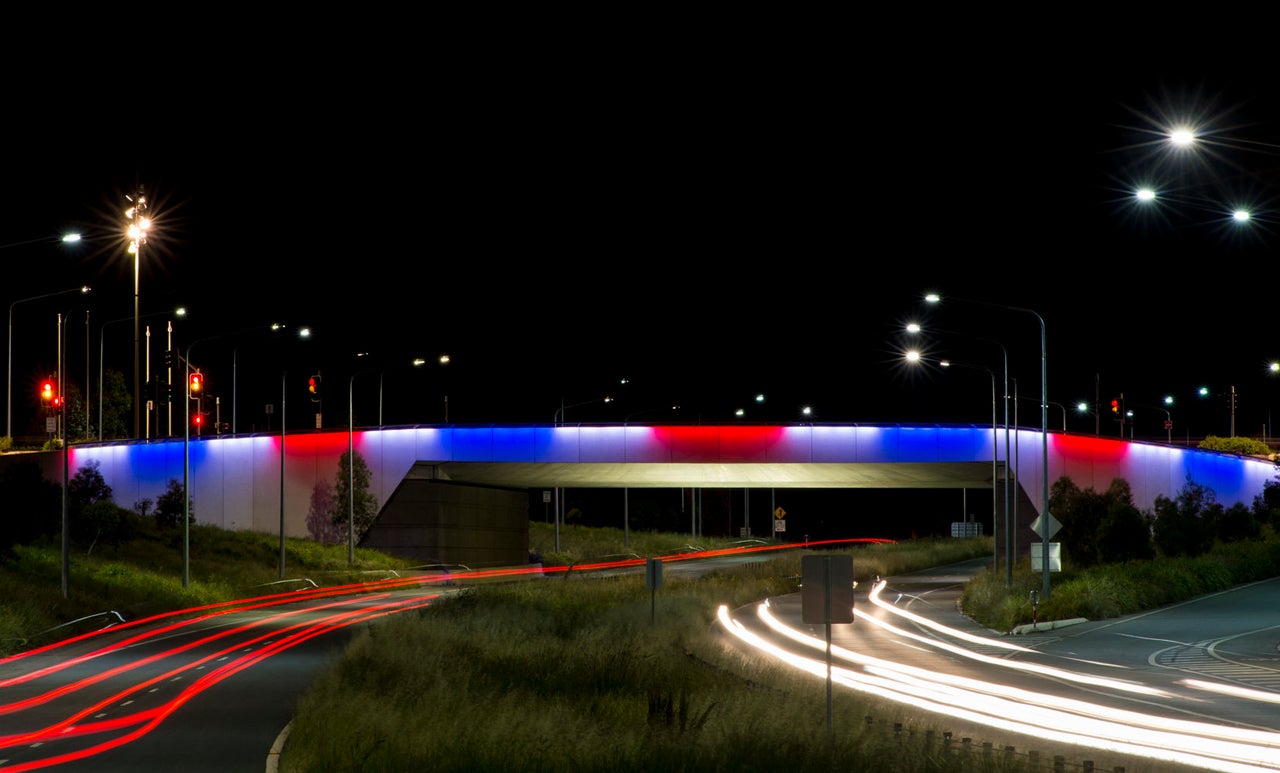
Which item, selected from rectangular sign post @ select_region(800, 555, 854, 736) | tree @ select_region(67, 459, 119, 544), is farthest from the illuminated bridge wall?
rectangular sign post @ select_region(800, 555, 854, 736)

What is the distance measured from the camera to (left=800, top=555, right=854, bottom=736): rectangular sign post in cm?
1905

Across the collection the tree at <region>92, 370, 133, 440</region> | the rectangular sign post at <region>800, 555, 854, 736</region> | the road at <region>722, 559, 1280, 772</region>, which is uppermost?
the tree at <region>92, 370, 133, 440</region>

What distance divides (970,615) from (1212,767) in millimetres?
32490

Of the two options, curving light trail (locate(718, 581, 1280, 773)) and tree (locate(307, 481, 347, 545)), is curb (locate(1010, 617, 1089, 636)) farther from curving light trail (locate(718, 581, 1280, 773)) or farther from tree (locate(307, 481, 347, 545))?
tree (locate(307, 481, 347, 545))

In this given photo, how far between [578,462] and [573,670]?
46365mm

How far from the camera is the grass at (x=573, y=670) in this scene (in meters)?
15.4

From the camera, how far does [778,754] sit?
15.2 meters

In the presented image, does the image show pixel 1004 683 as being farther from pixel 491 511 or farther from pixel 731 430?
pixel 491 511

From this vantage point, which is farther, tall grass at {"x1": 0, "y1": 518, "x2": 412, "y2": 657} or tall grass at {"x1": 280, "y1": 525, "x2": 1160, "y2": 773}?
tall grass at {"x1": 0, "y1": 518, "x2": 412, "y2": 657}

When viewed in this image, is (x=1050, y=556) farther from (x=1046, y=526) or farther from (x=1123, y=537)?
(x=1123, y=537)

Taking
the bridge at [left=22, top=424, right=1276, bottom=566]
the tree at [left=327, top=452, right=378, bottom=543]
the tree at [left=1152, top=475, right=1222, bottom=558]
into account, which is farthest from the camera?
the tree at [left=327, top=452, right=378, bottom=543]

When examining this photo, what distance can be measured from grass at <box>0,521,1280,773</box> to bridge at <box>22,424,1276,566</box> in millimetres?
8966

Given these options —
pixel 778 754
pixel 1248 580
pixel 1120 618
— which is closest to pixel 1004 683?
pixel 778 754

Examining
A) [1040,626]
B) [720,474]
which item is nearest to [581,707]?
[1040,626]
